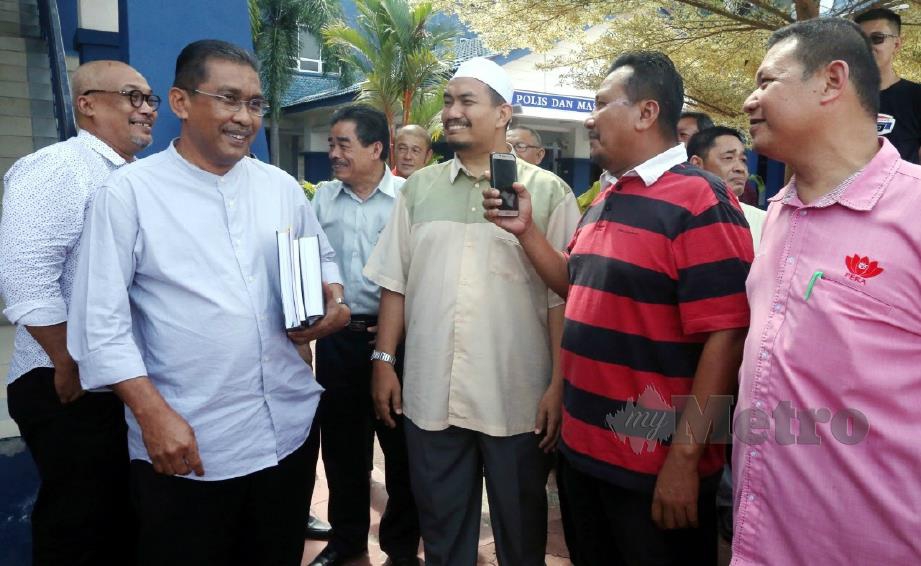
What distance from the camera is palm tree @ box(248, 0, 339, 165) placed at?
20828 mm

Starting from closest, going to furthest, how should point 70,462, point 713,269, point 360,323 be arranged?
point 713,269 < point 70,462 < point 360,323

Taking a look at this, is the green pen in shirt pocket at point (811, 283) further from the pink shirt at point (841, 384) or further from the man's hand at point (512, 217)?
the man's hand at point (512, 217)

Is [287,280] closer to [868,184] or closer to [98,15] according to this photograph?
[868,184]

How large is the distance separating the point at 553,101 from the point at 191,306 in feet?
48.4

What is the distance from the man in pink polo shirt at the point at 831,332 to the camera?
1.36 metres

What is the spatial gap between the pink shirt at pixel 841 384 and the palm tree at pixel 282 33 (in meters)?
20.3

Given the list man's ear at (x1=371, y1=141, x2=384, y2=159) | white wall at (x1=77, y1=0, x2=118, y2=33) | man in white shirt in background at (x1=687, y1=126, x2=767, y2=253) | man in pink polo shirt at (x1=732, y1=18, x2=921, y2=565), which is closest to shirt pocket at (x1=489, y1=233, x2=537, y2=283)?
man in pink polo shirt at (x1=732, y1=18, x2=921, y2=565)

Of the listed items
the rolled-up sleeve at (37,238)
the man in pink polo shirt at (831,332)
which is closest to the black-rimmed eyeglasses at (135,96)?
the rolled-up sleeve at (37,238)

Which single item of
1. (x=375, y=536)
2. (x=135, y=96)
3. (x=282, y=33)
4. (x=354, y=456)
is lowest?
(x=375, y=536)

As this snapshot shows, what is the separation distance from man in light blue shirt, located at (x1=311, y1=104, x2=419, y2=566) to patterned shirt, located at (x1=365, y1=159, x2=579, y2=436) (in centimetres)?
71

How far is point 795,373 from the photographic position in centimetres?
148

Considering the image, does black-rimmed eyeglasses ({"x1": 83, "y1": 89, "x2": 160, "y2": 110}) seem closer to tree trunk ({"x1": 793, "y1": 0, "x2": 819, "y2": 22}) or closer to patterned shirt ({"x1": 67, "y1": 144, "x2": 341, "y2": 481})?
patterned shirt ({"x1": 67, "y1": 144, "x2": 341, "y2": 481})

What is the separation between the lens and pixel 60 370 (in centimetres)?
211

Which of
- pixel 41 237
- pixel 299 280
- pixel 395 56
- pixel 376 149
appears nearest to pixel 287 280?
pixel 299 280
